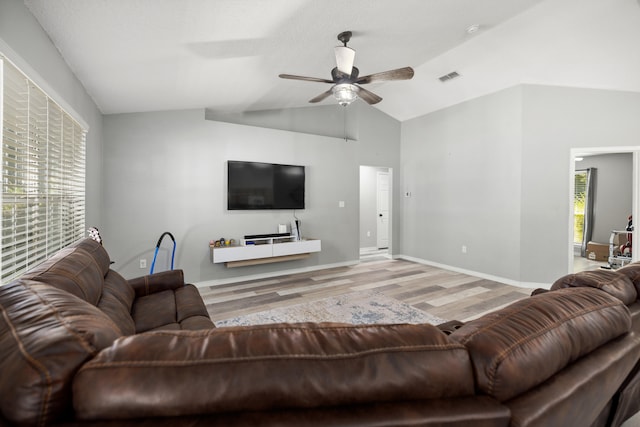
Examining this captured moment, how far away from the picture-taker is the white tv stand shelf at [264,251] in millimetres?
4016

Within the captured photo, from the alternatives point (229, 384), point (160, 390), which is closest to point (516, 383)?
point (229, 384)

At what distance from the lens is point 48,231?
208 centimetres

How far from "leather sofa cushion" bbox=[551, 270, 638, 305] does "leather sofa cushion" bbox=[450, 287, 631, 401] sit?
13.5 inches

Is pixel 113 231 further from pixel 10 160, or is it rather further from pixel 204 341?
pixel 204 341

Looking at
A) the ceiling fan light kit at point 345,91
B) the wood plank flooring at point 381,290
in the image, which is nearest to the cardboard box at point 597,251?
the wood plank flooring at point 381,290

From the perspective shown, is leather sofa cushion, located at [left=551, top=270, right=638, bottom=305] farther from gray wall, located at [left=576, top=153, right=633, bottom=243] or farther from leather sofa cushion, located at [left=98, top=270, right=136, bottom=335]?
gray wall, located at [left=576, top=153, right=633, bottom=243]

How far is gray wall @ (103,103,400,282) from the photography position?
3650 millimetres

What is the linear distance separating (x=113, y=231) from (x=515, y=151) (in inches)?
224

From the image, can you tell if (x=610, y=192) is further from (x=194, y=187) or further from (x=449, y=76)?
(x=194, y=187)

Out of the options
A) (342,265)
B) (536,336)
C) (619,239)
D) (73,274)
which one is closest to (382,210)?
(342,265)

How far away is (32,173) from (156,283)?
1148 millimetres

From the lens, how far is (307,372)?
1.90 ft

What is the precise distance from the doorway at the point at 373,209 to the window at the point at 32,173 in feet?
18.6

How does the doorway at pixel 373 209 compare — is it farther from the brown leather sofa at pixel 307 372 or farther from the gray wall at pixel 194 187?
the brown leather sofa at pixel 307 372
